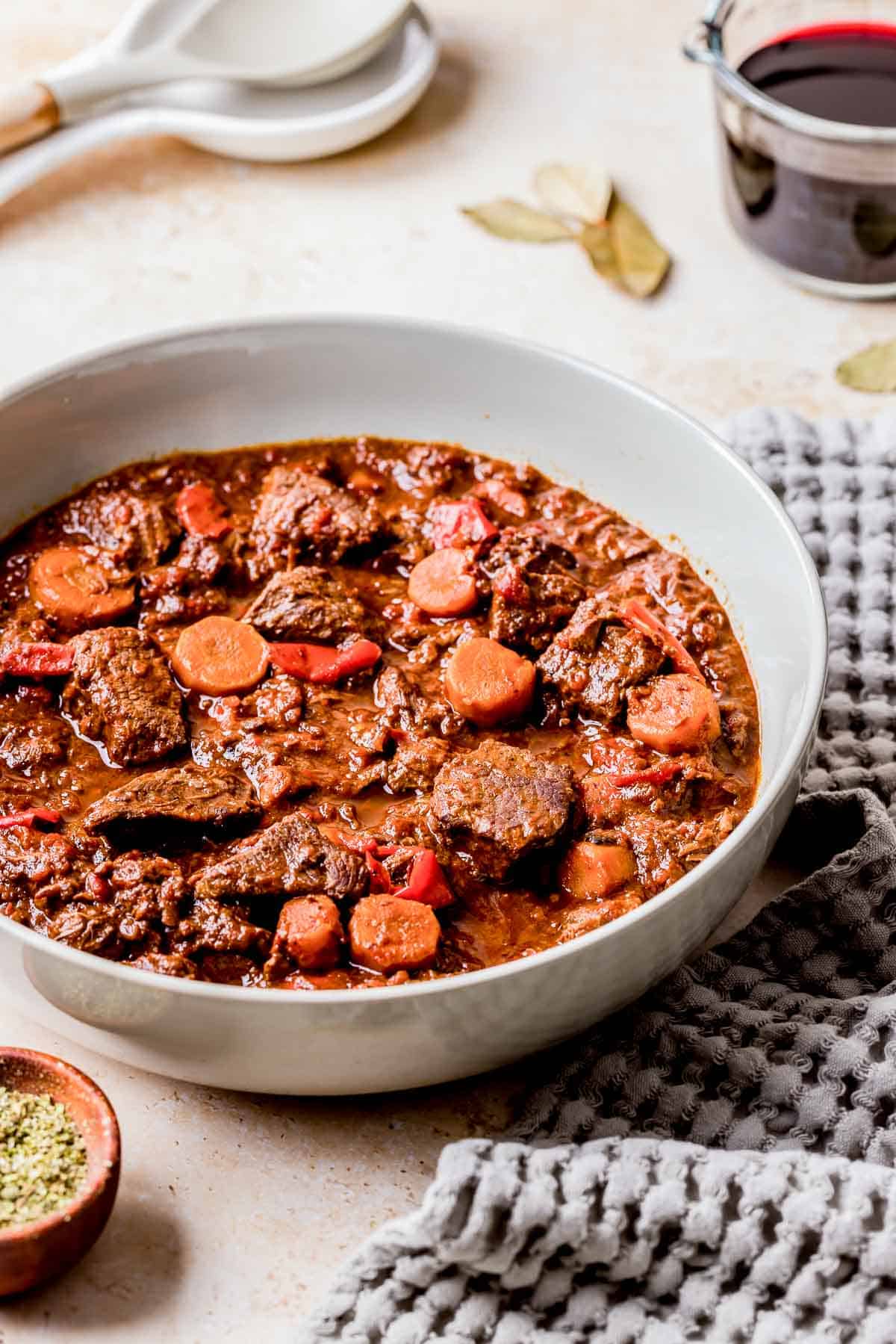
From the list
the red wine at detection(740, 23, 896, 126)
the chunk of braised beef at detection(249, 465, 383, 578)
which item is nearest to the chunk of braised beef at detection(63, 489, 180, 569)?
the chunk of braised beef at detection(249, 465, 383, 578)

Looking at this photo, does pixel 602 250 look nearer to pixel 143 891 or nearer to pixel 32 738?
pixel 32 738

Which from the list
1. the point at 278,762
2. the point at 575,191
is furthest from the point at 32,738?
the point at 575,191

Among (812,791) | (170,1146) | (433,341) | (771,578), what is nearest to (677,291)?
(433,341)

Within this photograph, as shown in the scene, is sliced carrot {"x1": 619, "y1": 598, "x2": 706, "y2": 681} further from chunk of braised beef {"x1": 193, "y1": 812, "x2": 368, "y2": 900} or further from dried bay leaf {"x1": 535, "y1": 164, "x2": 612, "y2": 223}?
dried bay leaf {"x1": 535, "y1": 164, "x2": 612, "y2": 223}

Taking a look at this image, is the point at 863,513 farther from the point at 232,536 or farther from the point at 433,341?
the point at 232,536

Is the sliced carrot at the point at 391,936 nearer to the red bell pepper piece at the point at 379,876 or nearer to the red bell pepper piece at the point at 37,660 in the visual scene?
the red bell pepper piece at the point at 379,876

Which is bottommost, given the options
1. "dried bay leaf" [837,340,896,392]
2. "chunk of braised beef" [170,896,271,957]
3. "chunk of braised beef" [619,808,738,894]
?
"dried bay leaf" [837,340,896,392]

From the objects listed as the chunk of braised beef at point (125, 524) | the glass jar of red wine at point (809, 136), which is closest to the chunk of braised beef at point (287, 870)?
the chunk of braised beef at point (125, 524)
